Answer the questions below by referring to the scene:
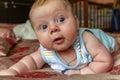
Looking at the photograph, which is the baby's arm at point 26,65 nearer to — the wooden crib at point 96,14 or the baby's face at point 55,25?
the baby's face at point 55,25

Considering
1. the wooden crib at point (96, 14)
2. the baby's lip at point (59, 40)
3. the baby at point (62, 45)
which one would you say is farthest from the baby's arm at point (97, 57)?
the wooden crib at point (96, 14)

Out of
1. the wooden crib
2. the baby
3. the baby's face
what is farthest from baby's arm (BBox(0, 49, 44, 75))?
the wooden crib

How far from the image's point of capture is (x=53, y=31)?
1.04 meters

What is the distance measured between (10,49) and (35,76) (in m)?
0.80

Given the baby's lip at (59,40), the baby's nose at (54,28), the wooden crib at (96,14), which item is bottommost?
the wooden crib at (96,14)

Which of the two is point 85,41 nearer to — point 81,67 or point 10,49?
point 81,67

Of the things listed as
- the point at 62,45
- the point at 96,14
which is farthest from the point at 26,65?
the point at 96,14

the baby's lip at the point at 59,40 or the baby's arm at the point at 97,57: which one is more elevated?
the baby's lip at the point at 59,40

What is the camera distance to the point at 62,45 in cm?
108

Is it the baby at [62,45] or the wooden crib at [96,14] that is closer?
the baby at [62,45]

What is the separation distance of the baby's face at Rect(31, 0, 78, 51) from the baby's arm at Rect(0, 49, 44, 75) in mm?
141

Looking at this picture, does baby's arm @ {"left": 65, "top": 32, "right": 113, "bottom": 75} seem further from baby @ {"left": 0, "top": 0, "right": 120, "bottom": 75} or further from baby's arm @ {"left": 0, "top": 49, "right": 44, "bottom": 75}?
baby's arm @ {"left": 0, "top": 49, "right": 44, "bottom": 75}

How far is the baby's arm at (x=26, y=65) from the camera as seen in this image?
1.11 meters

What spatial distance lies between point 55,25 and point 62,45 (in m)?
0.08
